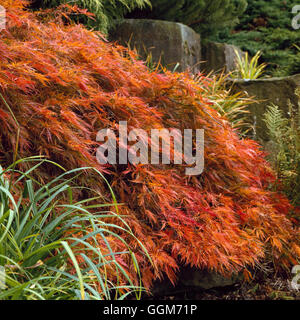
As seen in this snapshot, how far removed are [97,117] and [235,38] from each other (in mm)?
6607

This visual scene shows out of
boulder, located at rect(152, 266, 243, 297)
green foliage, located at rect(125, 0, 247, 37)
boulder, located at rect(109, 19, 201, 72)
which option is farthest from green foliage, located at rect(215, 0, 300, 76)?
boulder, located at rect(152, 266, 243, 297)

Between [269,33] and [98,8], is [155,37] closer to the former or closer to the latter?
[98,8]

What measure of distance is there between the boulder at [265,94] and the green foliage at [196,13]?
1.88m

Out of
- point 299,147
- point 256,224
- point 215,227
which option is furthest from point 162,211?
point 299,147

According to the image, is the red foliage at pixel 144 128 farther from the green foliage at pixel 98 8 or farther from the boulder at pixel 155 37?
the boulder at pixel 155 37

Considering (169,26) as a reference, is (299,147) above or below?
below

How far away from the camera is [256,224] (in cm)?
264

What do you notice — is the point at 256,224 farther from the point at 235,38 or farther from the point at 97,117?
the point at 235,38

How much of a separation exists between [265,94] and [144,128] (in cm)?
227

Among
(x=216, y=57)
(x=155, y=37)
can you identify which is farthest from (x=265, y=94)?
(x=216, y=57)

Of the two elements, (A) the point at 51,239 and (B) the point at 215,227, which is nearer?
(A) the point at 51,239

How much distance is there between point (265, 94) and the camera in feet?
13.4
